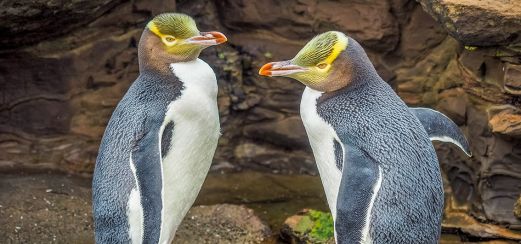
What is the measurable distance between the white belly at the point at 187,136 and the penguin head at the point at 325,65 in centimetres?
40

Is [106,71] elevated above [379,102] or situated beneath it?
situated beneath

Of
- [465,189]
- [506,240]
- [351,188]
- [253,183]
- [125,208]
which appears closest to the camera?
[351,188]

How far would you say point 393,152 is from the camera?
14.9 ft

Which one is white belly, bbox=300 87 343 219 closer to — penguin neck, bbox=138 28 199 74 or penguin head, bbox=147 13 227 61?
penguin head, bbox=147 13 227 61

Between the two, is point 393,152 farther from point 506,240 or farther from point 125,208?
point 506,240

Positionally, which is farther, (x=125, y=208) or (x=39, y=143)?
(x=39, y=143)

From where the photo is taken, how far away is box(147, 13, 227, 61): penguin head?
4926mm

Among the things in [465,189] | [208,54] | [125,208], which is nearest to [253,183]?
[208,54]

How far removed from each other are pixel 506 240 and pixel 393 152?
157cm

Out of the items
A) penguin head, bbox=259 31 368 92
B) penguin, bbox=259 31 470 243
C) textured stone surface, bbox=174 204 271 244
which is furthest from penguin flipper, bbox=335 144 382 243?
textured stone surface, bbox=174 204 271 244

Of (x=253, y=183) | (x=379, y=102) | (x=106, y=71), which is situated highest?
(x=379, y=102)

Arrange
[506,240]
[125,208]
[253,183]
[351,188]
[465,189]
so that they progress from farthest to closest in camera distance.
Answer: [253,183]
[465,189]
[506,240]
[125,208]
[351,188]

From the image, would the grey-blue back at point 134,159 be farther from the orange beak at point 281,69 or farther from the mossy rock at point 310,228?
the mossy rock at point 310,228

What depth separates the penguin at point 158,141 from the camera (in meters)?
4.71
